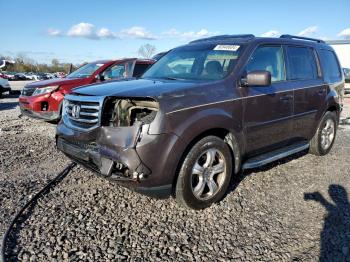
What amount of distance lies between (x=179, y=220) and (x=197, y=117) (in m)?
1.10

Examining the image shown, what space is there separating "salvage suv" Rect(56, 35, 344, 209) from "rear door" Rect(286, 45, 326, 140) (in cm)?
2

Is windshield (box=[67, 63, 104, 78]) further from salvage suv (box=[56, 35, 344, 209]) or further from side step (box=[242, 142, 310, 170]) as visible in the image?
side step (box=[242, 142, 310, 170])

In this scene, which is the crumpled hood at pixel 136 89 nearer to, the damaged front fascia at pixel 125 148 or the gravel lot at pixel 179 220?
the damaged front fascia at pixel 125 148

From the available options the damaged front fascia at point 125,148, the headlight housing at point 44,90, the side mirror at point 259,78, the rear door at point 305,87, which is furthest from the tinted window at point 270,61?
the headlight housing at point 44,90

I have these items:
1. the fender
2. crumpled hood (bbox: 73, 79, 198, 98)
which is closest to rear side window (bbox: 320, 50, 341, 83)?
the fender

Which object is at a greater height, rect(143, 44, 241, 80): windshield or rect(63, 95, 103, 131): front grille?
rect(143, 44, 241, 80): windshield

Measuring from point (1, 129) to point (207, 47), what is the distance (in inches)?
219

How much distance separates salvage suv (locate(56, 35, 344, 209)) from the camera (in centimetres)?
321

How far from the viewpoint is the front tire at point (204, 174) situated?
344 cm

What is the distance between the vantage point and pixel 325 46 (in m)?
5.88

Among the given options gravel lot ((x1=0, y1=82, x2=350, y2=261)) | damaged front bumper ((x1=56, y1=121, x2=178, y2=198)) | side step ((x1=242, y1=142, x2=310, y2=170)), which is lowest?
gravel lot ((x1=0, y1=82, x2=350, y2=261))

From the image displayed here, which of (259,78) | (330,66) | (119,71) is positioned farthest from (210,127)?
(119,71)

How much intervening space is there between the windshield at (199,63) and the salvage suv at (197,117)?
15 millimetres

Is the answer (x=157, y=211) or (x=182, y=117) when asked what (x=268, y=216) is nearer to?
(x=157, y=211)
